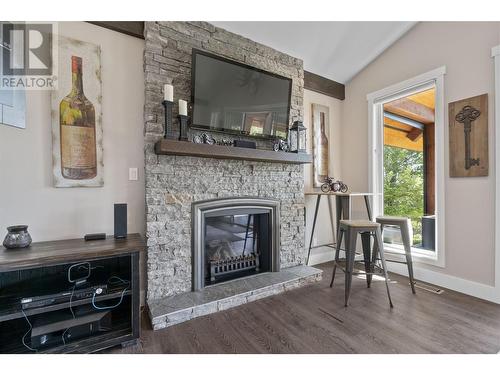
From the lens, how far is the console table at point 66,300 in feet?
4.50

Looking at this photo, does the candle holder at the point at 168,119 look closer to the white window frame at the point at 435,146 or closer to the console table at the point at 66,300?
the console table at the point at 66,300

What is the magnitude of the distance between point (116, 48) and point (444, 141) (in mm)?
3270

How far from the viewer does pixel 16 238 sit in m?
1.51

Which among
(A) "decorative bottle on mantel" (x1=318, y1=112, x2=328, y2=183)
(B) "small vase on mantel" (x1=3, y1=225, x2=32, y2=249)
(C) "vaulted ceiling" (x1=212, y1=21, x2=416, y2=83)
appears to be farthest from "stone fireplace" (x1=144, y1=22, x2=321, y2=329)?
(B) "small vase on mantel" (x1=3, y1=225, x2=32, y2=249)

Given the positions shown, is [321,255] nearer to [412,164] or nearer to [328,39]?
[412,164]

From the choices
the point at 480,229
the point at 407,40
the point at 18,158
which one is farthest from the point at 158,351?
the point at 407,40

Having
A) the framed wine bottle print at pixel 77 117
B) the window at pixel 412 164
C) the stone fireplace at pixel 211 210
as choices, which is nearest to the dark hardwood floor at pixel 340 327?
the stone fireplace at pixel 211 210

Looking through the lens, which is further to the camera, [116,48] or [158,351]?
[116,48]

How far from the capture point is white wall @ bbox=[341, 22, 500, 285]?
213 centimetres

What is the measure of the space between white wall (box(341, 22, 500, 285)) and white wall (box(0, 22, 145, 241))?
291 centimetres

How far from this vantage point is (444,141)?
2.43 m

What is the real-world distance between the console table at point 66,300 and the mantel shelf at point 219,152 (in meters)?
0.75
